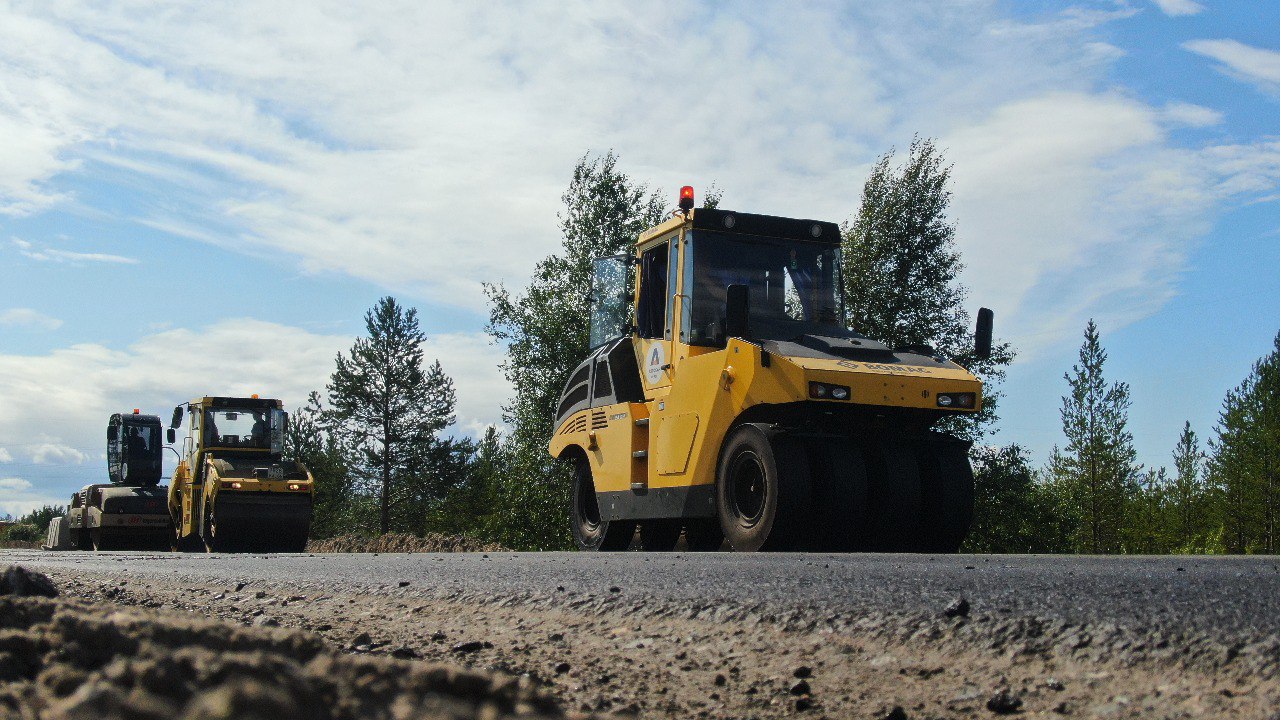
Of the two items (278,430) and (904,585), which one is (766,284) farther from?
(278,430)

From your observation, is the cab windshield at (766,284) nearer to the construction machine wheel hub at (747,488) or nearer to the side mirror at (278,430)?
the construction machine wheel hub at (747,488)

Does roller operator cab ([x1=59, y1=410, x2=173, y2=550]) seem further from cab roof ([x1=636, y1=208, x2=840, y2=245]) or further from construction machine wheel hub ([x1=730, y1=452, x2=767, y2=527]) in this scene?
construction machine wheel hub ([x1=730, y1=452, x2=767, y2=527])

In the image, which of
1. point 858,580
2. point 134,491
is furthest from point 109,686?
point 134,491

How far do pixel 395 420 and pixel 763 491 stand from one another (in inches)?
1679

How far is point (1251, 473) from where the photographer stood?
5494cm

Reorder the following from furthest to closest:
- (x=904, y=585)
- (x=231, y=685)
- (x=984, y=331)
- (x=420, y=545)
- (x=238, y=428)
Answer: (x=420, y=545) → (x=238, y=428) → (x=984, y=331) → (x=904, y=585) → (x=231, y=685)

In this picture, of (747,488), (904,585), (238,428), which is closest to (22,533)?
(238,428)

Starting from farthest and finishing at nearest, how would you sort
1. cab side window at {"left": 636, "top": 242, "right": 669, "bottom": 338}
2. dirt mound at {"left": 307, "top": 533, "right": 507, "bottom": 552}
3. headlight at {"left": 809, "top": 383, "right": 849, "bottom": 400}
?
dirt mound at {"left": 307, "top": 533, "right": 507, "bottom": 552} < cab side window at {"left": 636, "top": 242, "right": 669, "bottom": 338} < headlight at {"left": 809, "top": 383, "right": 849, "bottom": 400}

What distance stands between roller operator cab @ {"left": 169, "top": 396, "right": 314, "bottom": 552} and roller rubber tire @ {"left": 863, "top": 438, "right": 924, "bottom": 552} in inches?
510

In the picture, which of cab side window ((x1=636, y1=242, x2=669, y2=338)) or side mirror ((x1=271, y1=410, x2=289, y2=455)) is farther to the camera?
side mirror ((x1=271, y1=410, x2=289, y2=455))

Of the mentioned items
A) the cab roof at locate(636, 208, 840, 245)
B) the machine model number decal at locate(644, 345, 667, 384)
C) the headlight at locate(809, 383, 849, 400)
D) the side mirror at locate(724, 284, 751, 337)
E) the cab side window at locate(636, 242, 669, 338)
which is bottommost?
the headlight at locate(809, 383, 849, 400)

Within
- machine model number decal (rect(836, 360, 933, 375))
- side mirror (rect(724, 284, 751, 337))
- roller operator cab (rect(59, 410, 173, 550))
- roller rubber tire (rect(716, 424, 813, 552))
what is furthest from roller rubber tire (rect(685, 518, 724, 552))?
roller operator cab (rect(59, 410, 173, 550))

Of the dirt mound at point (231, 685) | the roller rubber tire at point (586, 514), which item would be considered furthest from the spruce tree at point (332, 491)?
the dirt mound at point (231, 685)

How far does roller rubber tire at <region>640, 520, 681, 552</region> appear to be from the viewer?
12227 mm
